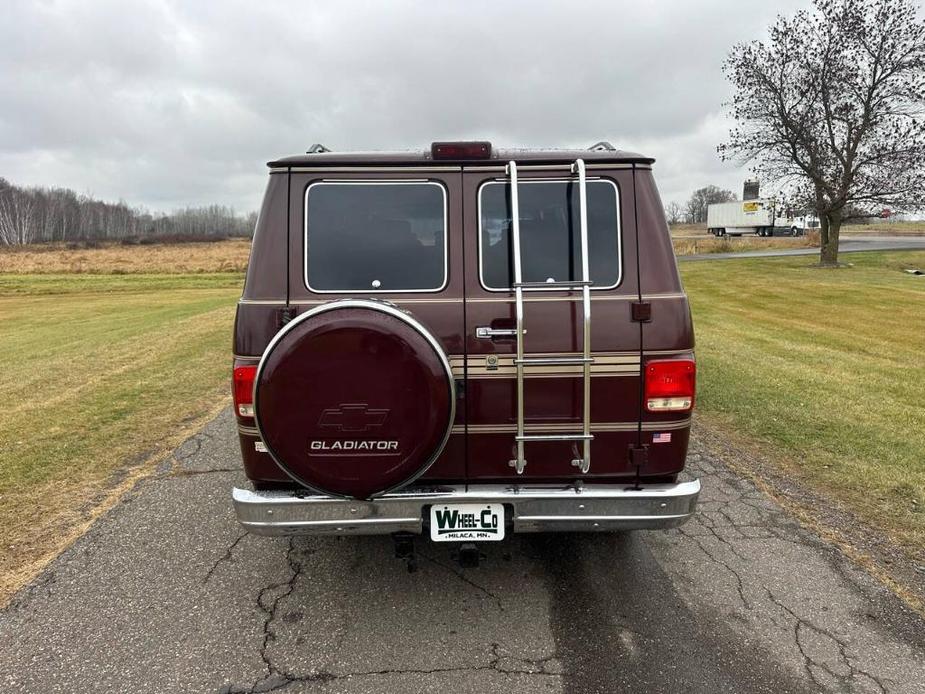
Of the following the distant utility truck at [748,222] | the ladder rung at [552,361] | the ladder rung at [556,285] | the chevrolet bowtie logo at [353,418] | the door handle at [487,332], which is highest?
the distant utility truck at [748,222]

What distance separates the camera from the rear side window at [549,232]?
282cm

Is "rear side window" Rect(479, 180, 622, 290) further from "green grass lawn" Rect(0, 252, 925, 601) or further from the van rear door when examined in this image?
"green grass lawn" Rect(0, 252, 925, 601)

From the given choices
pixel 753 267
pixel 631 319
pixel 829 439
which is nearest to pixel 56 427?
pixel 631 319

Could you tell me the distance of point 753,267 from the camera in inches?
1100

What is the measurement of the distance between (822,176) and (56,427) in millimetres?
30951

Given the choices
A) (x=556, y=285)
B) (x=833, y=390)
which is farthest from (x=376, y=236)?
(x=833, y=390)

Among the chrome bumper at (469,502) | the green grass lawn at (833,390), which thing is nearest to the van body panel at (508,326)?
the chrome bumper at (469,502)

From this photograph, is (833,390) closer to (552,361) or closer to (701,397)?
(701,397)

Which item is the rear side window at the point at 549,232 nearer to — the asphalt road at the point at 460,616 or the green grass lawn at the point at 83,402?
the asphalt road at the point at 460,616

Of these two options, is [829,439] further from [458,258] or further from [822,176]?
[822,176]

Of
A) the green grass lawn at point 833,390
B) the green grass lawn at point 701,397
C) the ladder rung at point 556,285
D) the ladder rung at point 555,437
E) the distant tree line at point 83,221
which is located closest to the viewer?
the ladder rung at point 556,285

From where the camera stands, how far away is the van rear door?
108 inches

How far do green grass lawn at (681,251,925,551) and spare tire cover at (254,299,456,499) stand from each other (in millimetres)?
3119

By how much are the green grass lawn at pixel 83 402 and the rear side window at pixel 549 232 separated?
10.2 feet
